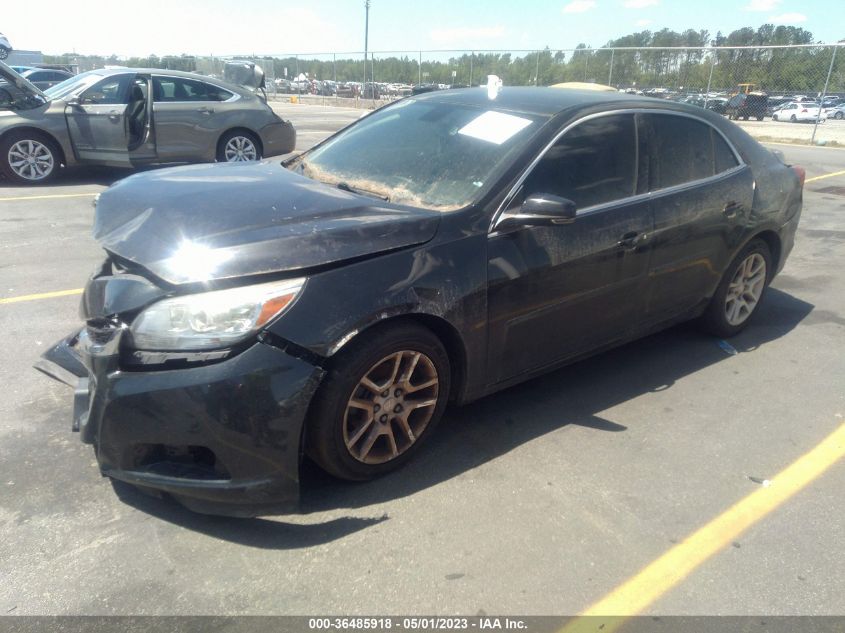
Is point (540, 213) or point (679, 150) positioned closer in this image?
point (540, 213)

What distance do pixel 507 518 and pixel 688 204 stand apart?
7.57ft

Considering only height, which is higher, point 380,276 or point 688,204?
point 688,204

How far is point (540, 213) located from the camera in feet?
10.2

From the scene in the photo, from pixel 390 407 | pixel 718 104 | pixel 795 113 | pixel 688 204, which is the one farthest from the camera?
pixel 795 113

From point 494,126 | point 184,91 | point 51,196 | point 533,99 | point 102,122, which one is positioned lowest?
point 51,196

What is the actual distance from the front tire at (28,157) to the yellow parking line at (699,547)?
378 inches

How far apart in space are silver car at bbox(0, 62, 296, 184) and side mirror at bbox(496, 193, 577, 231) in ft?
22.2

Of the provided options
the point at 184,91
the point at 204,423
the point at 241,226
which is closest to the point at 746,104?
the point at 184,91

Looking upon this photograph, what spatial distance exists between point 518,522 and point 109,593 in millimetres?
1552

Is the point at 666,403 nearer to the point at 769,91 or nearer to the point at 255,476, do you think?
the point at 255,476

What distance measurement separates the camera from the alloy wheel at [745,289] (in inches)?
185

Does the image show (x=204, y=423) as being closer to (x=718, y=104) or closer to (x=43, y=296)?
(x=43, y=296)

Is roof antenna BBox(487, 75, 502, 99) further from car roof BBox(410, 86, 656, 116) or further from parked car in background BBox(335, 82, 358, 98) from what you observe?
parked car in background BBox(335, 82, 358, 98)

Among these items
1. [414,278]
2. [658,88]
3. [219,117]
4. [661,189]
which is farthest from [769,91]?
[414,278]
